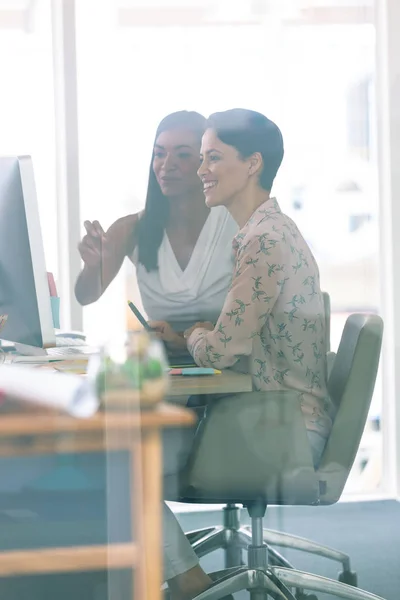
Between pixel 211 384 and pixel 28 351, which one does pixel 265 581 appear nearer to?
pixel 211 384

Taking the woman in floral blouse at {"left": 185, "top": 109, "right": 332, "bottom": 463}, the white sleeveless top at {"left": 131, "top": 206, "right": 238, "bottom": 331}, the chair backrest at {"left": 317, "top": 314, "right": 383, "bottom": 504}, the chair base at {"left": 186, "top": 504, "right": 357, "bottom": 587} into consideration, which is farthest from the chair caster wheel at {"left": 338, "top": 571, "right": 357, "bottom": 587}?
the white sleeveless top at {"left": 131, "top": 206, "right": 238, "bottom": 331}

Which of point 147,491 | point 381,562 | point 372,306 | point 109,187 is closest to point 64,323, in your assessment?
point 109,187

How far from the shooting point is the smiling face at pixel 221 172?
1.86 meters

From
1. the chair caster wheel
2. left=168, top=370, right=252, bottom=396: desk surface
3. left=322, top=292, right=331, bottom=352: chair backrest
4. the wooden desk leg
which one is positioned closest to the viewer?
the wooden desk leg

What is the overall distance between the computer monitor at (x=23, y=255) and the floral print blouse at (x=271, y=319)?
1.19 ft

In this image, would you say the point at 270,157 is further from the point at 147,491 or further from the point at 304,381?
the point at 147,491

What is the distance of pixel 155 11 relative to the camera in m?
1.92

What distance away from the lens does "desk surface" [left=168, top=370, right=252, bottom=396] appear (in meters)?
1.78

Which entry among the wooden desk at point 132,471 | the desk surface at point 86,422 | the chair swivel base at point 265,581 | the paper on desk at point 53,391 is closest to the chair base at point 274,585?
the chair swivel base at point 265,581

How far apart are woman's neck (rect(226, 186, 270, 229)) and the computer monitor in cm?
46

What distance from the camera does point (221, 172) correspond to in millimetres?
1863

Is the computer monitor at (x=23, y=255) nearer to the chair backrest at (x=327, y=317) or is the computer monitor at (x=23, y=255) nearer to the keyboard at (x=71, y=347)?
the keyboard at (x=71, y=347)

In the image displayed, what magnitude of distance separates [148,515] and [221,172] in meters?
0.77

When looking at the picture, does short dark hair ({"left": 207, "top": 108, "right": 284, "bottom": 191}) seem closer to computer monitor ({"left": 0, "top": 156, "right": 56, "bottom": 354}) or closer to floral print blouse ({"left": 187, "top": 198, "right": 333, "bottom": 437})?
floral print blouse ({"left": 187, "top": 198, "right": 333, "bottom": 437})
